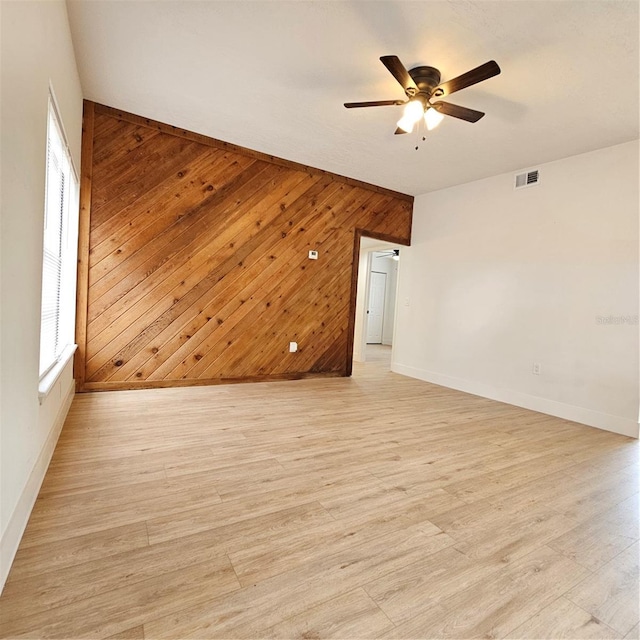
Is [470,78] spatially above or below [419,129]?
below

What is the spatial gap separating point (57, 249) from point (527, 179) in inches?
187

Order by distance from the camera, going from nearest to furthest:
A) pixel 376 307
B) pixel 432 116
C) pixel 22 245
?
pixel 22 245, pixel 432 116, pixel 376 307

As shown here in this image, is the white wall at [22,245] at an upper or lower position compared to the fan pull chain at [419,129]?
lower

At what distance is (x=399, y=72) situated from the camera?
224 cm

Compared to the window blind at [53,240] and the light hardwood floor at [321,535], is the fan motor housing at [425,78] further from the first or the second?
the light hardwood floor at [321,535]

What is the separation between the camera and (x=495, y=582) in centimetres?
136

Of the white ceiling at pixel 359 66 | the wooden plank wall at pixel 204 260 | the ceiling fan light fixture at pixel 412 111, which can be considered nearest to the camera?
the white ceiling at pixel 359 66

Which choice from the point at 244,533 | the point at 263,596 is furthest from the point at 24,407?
the point at 263,596

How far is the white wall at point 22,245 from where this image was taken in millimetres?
1245

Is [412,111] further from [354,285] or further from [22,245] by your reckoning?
[354,285]

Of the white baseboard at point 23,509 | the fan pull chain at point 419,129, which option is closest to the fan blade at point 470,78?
the fan pull chain at point 419,129

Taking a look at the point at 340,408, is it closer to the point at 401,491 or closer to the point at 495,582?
the point at 401,491

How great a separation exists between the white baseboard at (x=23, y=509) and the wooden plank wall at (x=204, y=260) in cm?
151

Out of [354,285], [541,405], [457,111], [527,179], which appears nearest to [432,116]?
[457,111]
